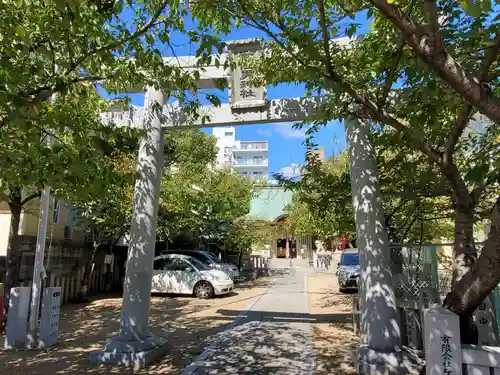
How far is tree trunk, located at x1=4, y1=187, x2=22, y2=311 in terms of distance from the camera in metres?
10.1

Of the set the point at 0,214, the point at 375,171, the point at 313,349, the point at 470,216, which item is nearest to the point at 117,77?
the point at 375,171

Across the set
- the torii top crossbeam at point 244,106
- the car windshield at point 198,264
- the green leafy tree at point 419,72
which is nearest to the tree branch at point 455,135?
the green leafy tree at point 419,72

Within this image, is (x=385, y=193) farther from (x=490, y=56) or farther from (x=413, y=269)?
(x=490, y=56)

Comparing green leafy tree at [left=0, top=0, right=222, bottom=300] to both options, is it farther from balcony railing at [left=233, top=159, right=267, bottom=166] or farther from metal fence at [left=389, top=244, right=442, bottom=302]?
balcony railing at [left=233, top=159, right=267, bottom=166]

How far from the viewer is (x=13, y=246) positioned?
10.5m

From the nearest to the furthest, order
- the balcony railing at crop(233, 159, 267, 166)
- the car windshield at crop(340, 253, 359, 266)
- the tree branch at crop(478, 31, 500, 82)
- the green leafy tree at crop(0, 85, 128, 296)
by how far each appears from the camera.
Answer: the tree branch at crop(478, 31, 500, 82), the green leafy tree at crop(0, 85, 128, 296), the car windshield at crop(340, 253, 359, 266), the balcony railing at crop(233, 159, 267, 166)

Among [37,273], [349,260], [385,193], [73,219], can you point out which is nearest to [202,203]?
[73,219]

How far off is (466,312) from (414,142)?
1.69 meters

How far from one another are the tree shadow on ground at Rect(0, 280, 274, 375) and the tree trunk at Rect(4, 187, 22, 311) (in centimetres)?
158

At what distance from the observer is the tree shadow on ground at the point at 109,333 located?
621 centimetres

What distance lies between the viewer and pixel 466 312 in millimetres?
3541

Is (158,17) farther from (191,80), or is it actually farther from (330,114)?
(330,114)

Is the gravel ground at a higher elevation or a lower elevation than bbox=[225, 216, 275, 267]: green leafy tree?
lower

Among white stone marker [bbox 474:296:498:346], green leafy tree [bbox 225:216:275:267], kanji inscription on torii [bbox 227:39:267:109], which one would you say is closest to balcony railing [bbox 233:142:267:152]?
green leafy tree [bbox 225:216:275:267]
